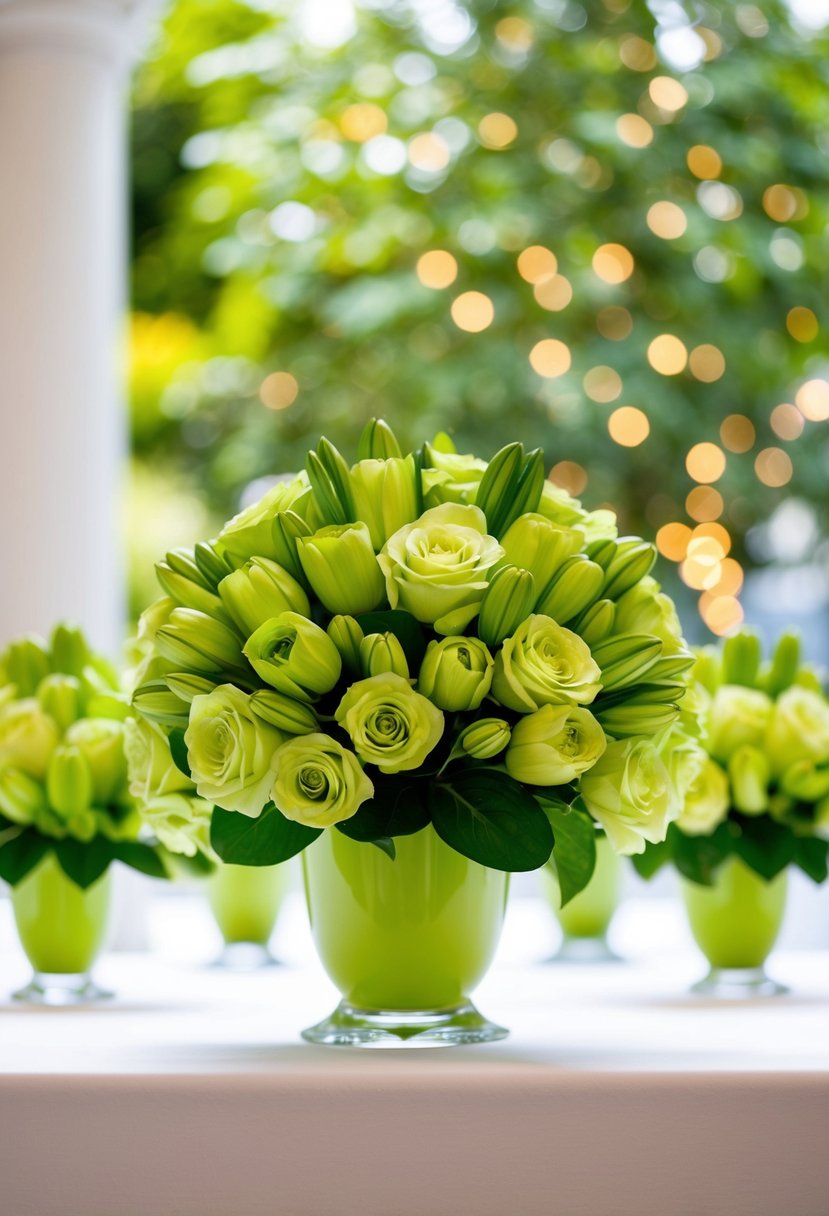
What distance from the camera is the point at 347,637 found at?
30.2 inches

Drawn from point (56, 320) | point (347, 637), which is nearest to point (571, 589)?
point (347, 637)

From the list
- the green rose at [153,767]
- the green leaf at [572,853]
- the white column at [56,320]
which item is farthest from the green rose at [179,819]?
the white column at [56,320]

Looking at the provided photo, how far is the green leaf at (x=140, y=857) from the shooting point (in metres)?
1.01

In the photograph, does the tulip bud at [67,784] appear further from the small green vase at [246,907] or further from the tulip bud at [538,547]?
the tulip bud at [538,547]

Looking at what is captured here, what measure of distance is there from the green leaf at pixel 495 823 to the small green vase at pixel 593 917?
14.8 inches

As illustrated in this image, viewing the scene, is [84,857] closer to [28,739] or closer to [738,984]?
[28,739]

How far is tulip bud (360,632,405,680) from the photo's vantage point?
756 millimetres

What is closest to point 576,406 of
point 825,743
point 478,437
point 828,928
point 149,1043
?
point 478,437

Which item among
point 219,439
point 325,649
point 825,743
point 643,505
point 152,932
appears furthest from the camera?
point 219,439

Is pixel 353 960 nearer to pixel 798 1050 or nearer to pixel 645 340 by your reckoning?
pixel 798 1050

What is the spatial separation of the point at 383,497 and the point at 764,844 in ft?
1.37

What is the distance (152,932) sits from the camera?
1.48m

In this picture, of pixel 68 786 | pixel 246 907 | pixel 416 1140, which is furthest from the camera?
pixel 246 907

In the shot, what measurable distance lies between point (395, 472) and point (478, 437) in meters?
3.58
